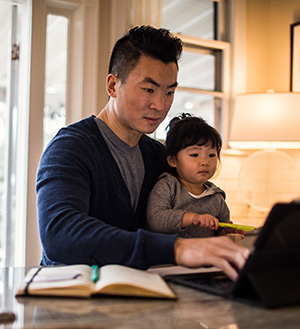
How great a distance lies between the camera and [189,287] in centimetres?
109

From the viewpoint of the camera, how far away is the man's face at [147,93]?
1827 millimetres

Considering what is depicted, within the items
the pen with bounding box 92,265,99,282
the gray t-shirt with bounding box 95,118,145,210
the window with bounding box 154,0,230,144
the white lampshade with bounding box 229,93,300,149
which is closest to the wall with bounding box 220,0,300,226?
the window with bounding box 154,0,230,144

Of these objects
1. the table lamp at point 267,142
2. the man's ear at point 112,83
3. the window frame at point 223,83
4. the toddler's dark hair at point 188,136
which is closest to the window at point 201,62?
the window frame at point 223,83

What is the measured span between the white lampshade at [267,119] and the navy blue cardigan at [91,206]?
5.22 feet

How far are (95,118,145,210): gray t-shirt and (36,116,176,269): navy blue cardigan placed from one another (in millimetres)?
29

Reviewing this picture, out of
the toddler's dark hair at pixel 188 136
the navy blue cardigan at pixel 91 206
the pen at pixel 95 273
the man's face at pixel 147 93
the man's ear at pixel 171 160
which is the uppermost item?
the man's face at pixel 147 93

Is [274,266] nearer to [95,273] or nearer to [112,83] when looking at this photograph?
[95,273]

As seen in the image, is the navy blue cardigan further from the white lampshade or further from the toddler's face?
the white lampshade

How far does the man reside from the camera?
117 cm

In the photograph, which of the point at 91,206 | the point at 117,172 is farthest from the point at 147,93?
the point at 91,206

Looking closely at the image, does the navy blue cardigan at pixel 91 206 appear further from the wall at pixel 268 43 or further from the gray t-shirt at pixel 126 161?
the wall at pixel 268 43

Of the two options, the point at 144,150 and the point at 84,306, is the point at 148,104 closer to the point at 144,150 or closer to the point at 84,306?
the point at 144,150

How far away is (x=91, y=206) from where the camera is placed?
1.75 metres

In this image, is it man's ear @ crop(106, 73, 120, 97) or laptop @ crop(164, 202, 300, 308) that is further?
man's ear @ crop(106, 73, 120, 97)
